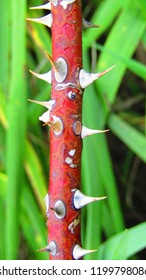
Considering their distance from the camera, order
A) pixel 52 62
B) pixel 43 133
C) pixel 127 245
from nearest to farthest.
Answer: pixel 52 62 < pixel 127 245 < pixel 43 133

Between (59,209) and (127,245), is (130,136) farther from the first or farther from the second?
(59,209)

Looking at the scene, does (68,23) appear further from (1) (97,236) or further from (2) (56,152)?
(1) (97,236)

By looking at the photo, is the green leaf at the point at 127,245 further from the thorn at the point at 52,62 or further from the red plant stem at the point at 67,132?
the thorn at the point at 52,62

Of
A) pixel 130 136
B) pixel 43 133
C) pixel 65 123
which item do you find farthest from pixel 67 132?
pixel 43 133

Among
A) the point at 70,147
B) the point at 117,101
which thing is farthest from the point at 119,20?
the point at 70,147

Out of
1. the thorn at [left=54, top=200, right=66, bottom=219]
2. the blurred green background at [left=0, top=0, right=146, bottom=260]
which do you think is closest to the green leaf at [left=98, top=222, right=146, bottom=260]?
the blurred green background at [left=0, top=0, right=146, bottom=260]

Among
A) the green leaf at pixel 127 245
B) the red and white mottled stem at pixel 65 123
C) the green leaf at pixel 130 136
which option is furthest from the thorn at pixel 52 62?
the green leaf at pixel 130 136

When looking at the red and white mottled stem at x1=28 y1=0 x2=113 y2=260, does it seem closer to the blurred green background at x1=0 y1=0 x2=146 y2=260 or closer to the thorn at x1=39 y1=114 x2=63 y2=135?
the thorn at x1=39 y1=114 x2=63 y2=135
